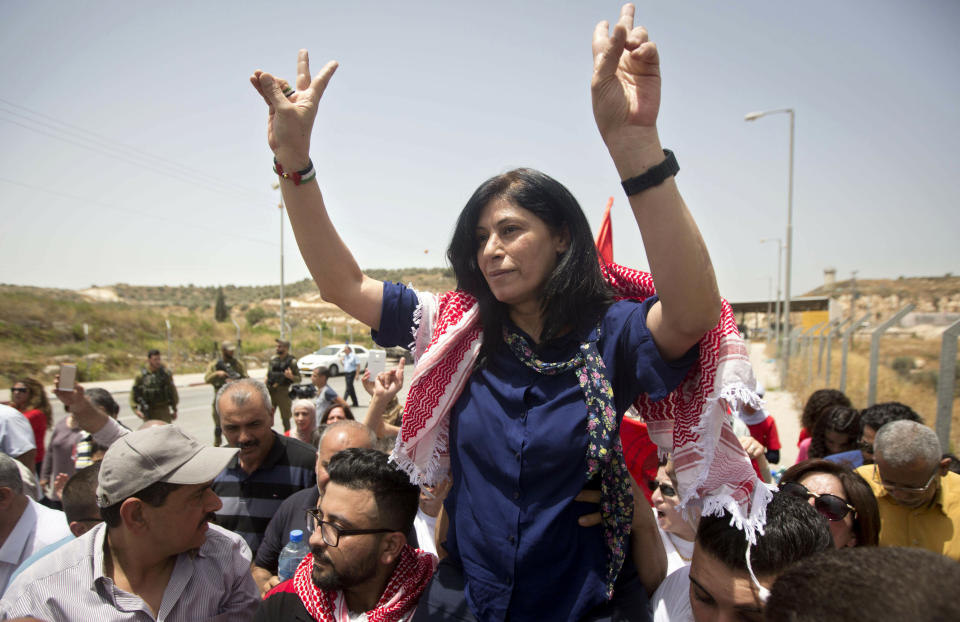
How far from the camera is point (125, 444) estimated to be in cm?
196

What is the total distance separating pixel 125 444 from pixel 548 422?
1508mm

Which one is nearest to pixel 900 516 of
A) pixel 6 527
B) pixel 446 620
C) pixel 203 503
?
pixel 446 620

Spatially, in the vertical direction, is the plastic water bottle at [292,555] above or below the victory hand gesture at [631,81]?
below

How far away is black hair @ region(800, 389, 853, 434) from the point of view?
4.85 metres

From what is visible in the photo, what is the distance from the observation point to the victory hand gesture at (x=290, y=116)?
4.98 ft

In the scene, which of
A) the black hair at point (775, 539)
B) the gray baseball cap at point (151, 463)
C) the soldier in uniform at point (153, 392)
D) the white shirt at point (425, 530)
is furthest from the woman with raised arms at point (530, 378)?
the soldier in uniform at point (153, 392)

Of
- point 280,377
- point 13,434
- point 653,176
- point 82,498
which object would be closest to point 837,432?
point 653,176

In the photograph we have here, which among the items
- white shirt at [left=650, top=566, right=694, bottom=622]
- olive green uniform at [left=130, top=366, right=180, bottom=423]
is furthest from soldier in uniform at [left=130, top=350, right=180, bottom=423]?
white shirt at [left=650, top=566, right=694, bottom=622]

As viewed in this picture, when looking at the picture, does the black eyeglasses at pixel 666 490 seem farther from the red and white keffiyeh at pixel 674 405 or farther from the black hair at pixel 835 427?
the black hair at pixel 835 427

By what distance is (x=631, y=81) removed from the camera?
49.9 inches

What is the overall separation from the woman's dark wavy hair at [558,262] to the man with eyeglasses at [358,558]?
30.5 inches

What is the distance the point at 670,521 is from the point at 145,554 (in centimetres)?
212

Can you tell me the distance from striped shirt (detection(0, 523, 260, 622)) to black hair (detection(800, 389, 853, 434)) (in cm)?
463

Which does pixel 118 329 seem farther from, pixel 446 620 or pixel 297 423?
pixel 446 620
